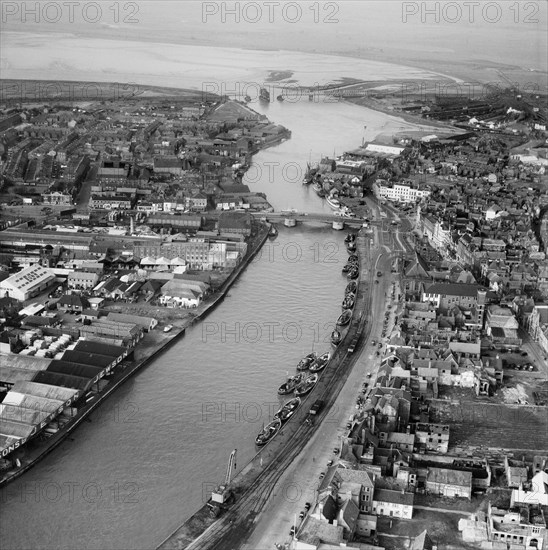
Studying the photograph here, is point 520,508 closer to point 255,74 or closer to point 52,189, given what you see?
point 52,189

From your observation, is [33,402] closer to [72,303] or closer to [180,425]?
[180,425]

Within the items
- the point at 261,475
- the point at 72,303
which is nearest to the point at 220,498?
the point at 261,475

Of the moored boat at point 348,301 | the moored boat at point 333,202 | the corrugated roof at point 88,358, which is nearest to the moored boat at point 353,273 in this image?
the moored boat at point 348,301

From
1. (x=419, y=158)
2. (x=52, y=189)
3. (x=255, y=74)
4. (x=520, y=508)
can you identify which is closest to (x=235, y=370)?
(x=520, y=508)

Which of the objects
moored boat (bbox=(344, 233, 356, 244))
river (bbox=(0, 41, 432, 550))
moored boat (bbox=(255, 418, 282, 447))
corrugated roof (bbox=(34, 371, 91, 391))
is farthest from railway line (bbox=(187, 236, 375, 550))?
moored boat (bbox=(344, 233, 356, 244))

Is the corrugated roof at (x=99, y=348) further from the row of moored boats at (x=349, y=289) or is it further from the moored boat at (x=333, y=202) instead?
the moored boat at (x=333, y=202)
